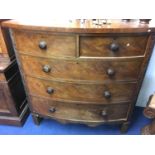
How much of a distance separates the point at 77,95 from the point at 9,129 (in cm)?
87

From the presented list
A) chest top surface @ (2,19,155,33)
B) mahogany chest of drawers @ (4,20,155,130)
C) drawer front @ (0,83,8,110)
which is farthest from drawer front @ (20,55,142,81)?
drawer front @ (0,83,8,110)

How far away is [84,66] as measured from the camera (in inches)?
40.7

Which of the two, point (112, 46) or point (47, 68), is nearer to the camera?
point (112, 46)

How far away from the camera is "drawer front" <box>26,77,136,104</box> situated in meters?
1.13

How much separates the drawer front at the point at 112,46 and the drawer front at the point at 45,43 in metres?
0.08

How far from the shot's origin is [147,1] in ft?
2.72

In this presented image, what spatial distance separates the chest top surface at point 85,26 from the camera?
2.86 ft

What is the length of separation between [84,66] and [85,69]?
24 mm

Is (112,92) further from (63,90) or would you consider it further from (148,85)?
(148,85)

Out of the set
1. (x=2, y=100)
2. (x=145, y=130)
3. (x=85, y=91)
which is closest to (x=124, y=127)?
(x=145, y=130)

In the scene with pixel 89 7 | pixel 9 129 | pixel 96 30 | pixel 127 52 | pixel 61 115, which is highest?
pixel 89 7

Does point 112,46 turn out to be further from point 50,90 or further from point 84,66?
point 50,90

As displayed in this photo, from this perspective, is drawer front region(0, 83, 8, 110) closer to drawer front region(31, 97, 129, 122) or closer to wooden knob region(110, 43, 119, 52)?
drawer front region(31, 97, 129, 122)
